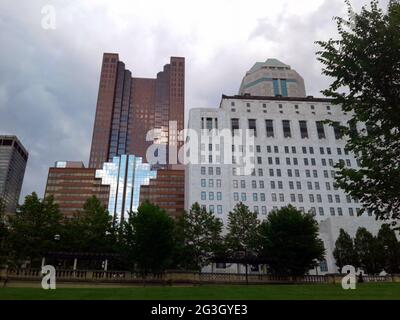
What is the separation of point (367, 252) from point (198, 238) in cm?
2903

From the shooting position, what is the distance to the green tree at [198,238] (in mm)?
51175

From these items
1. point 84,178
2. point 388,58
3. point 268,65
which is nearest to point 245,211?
point 388,58

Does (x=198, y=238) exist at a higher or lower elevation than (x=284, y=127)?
lower

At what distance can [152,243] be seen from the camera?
3903 centimetres

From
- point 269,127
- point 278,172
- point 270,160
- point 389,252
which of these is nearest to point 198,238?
point 389,252

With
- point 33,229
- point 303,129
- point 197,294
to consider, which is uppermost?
point 303,129

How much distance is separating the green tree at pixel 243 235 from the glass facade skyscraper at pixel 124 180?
348 feet

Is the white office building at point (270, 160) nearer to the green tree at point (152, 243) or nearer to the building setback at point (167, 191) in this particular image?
the green tree at point (152, 243)

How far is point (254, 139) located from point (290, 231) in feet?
176

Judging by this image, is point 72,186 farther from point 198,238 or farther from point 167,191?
point 198,238
